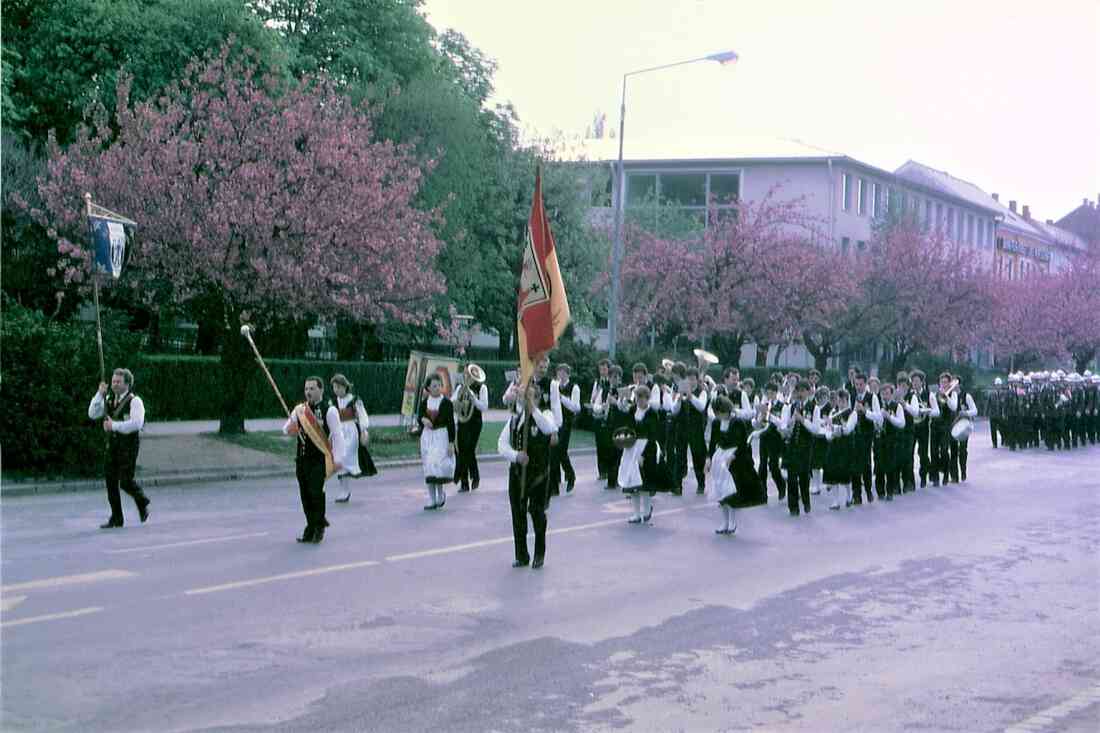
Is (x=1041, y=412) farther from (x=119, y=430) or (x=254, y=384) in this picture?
(x=119, y=430)

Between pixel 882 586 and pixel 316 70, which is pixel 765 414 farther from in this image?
pixel 316 70

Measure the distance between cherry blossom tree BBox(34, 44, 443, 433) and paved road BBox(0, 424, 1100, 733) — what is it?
8.40m

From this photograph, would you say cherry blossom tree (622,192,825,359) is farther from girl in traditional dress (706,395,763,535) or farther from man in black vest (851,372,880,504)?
girl in traditional dress (706,395,763,535)

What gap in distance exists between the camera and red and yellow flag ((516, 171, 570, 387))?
511 inches

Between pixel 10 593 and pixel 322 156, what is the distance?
1627cm

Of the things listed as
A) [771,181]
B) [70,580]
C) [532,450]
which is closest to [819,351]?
[771,181]

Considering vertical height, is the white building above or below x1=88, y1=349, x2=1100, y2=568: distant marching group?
above

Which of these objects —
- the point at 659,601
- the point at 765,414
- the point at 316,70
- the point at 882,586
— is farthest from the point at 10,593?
the point at 316,70

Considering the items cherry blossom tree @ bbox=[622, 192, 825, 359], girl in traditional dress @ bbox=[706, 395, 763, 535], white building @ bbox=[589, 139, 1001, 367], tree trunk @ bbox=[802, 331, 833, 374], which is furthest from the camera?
white building @ bbox=[589, 139, 1001, 367]

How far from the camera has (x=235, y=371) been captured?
26.6m

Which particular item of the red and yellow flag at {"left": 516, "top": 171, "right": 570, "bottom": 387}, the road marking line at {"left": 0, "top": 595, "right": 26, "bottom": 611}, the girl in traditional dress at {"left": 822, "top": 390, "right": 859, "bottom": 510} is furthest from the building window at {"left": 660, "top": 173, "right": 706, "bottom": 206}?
the road marking line at {"left": 0, "top": 595, "right": 26, "bottom": 611}

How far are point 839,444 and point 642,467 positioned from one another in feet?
13.0

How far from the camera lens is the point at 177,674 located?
838 centimetres

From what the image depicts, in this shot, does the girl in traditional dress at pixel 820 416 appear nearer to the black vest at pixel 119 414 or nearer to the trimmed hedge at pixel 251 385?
the black vest at pixel 119 414
